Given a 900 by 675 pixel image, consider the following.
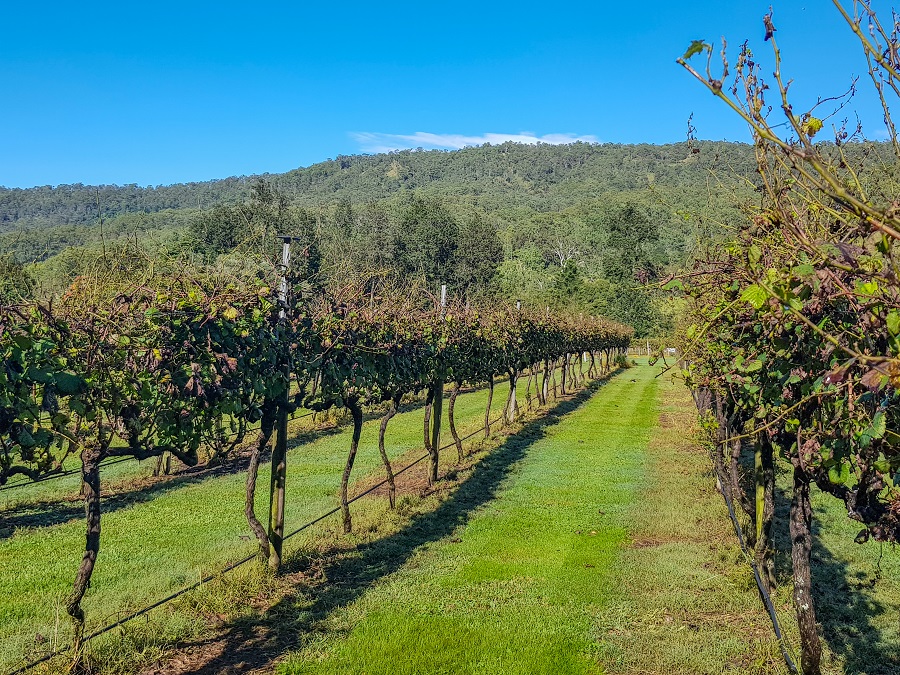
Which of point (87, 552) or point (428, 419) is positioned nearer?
point (87, 552)

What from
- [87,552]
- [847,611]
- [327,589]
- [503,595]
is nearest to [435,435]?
[327,589]

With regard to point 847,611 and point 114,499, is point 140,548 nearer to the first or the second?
point 114,499

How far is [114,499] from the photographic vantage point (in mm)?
13812

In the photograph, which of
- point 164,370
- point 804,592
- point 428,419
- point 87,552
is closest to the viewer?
point 804,592

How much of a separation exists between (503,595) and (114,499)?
9.14 m

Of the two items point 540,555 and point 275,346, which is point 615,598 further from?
point 275,346

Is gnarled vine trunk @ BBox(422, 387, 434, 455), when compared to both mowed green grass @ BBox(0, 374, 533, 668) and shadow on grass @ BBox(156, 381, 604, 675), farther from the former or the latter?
mowed green grass @ BBox(0, 374, 533, 668)

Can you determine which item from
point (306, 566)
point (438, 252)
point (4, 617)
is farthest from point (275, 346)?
point (438, 252)

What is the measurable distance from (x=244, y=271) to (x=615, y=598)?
602cm

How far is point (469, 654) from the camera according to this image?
22.2 ft

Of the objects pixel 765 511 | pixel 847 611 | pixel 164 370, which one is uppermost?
pixel 164 370

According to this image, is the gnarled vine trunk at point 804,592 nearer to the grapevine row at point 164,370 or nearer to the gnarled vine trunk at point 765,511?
the gnarled vine trunk at point 765,511

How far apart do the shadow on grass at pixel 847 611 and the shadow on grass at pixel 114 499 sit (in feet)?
38.4

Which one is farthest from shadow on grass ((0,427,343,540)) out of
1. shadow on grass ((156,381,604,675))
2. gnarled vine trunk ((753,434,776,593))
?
gnarled vine trunk ((753,434,776,593))
